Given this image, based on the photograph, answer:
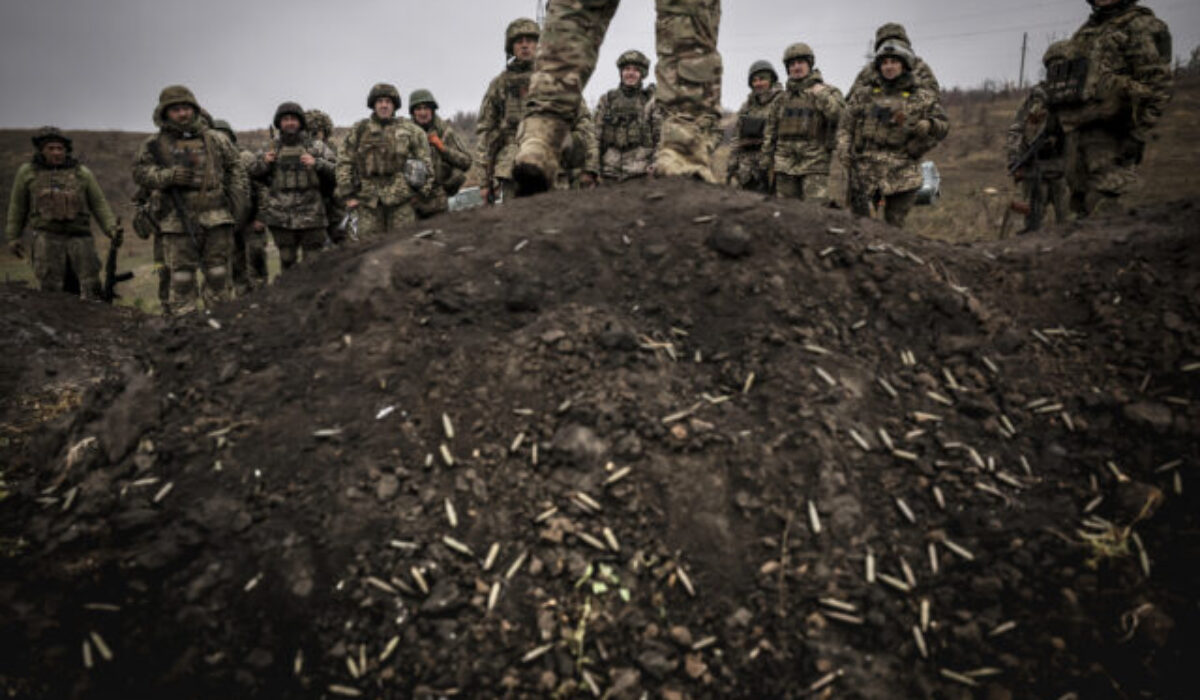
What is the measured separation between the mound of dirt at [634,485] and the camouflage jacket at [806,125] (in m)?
5.92

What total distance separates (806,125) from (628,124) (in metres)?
2.64

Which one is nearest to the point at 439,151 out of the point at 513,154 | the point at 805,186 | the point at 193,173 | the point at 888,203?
the point at 193,173

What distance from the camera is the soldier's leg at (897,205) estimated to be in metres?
7.25

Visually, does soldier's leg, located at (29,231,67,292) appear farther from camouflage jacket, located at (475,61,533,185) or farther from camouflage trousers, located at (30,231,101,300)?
camouflage jacket, located at (475,61,533,185)

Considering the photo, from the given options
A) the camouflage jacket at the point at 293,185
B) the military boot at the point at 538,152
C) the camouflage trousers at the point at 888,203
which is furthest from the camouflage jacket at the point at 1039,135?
the camouflage jacket at the point at 293,185

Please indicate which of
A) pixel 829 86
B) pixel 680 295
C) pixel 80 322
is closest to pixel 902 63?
pixel 829 86

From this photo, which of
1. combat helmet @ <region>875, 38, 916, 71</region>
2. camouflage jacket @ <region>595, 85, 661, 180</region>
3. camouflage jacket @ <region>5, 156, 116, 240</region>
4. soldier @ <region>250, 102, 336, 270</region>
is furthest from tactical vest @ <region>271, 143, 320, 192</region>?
combat helmet @ <region>875, 38, 916, 71</region>

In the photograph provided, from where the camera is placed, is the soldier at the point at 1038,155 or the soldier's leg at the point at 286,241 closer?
the soldier at the point at 1038,155

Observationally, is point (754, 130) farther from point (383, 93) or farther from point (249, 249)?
point (249, 249)

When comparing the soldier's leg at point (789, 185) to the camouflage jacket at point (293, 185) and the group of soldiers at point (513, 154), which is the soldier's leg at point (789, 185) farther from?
the camouflage jacket at point (293, 185)

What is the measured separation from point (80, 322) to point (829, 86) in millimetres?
10210

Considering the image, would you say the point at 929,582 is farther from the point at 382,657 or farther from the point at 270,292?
the point at 270,292

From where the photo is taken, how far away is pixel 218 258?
8055 millimetres

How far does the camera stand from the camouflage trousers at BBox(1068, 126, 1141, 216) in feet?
20.9
